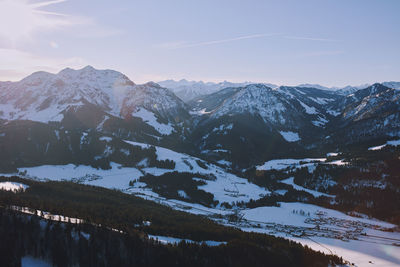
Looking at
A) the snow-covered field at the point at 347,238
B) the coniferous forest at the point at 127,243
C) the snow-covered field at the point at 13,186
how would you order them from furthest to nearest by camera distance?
the snow-covered field at the point at 13,186
the snow-covered field at the point at 347,238
the coniferous forest at the point at 127,243

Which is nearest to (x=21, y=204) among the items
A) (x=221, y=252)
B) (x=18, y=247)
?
(x=18, y=247)

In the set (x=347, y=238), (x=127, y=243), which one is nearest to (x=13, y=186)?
(x=127, y=243)

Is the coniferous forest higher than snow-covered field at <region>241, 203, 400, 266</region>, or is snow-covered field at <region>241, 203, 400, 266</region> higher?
the coniferous forest

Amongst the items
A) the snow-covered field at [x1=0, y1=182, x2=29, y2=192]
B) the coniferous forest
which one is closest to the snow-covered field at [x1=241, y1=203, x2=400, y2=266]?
the coniferous forest

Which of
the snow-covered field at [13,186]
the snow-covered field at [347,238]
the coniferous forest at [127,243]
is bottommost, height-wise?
the snow-covered field at [347,238]

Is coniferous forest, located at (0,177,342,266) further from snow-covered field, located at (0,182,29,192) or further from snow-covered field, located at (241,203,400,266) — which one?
snow-covered field, located at (241,203,400,266)

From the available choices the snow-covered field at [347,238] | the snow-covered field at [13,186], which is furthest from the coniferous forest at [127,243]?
the snow-covered field at [347,238]

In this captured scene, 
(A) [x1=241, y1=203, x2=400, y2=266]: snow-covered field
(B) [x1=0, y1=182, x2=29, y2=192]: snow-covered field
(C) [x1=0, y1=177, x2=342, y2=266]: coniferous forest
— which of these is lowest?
(A) [x1=241, y1=203, x2=400, y2=266]: snow-covered field

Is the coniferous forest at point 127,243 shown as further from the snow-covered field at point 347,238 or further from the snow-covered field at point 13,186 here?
the snow-covered field at point 347,238

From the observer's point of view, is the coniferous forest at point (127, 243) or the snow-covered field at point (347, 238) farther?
the snow-covered field at point (347, 238)

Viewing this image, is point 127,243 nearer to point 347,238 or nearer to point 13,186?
point 13,186

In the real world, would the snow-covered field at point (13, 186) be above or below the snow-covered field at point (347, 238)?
above
